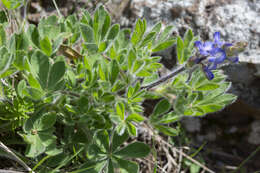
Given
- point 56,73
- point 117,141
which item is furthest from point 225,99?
point 56,73

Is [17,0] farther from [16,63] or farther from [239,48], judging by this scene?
[239,48]

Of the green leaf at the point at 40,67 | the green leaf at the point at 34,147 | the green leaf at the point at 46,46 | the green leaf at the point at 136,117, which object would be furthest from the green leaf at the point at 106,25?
the green leaf at the point at 34,147

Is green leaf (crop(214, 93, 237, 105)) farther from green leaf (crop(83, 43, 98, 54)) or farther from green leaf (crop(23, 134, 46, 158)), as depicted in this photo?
green leaf (crop(23, 134, 46, 158))

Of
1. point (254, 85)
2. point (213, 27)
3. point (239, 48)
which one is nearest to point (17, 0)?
point (239, 48)

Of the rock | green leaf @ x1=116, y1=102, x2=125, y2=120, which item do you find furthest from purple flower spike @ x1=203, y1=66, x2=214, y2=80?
the rock

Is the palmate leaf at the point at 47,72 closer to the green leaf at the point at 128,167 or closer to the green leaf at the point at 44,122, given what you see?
the green leaf at the point at 44,122

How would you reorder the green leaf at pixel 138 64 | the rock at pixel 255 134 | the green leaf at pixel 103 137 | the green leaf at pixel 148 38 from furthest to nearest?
the rock at pixel 255 134 → the green leaf at pixel 148 38 → the green leaf at pixel 103 137 → the green leaf at pixel 138 64
